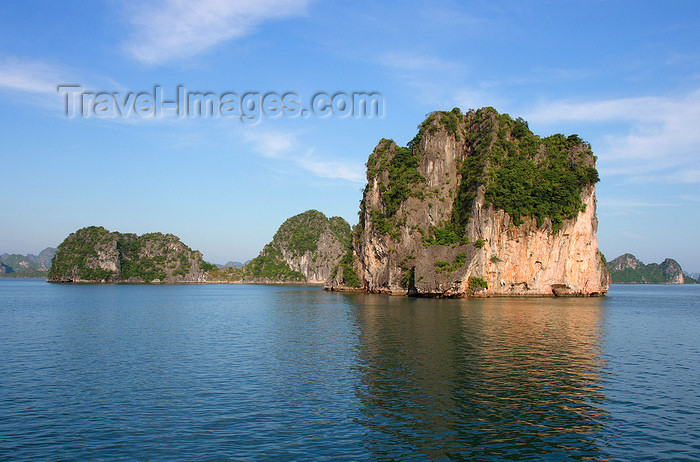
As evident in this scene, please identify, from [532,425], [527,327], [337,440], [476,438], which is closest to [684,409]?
[532,425]

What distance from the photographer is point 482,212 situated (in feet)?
298

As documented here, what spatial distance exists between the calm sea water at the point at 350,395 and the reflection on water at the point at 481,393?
9 cm

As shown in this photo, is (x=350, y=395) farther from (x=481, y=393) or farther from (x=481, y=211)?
(x=481, y=211)

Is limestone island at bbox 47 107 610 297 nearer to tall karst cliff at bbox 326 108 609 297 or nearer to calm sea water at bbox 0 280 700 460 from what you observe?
tall karst cliff at bbox 326 108 609 297

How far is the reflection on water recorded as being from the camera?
15.5 m

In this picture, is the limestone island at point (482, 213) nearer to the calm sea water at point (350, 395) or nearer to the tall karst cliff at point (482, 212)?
the tall karst cliff at point (482, 212)

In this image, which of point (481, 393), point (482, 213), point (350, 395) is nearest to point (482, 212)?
point (482, 213)

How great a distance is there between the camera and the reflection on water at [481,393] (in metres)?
15.5

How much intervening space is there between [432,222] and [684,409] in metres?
80.4

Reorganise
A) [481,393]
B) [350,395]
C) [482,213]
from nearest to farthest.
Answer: [350,395] < [481,393] < [482,213]

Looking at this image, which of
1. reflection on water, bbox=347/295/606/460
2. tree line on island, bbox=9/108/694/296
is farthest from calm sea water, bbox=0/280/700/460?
tree line on island, bbox=9/108/694/296

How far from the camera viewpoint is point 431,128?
341 feet

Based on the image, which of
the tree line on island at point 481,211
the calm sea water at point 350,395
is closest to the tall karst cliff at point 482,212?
the tree line on island at point 481,211

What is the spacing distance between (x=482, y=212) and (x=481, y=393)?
7327 cm
